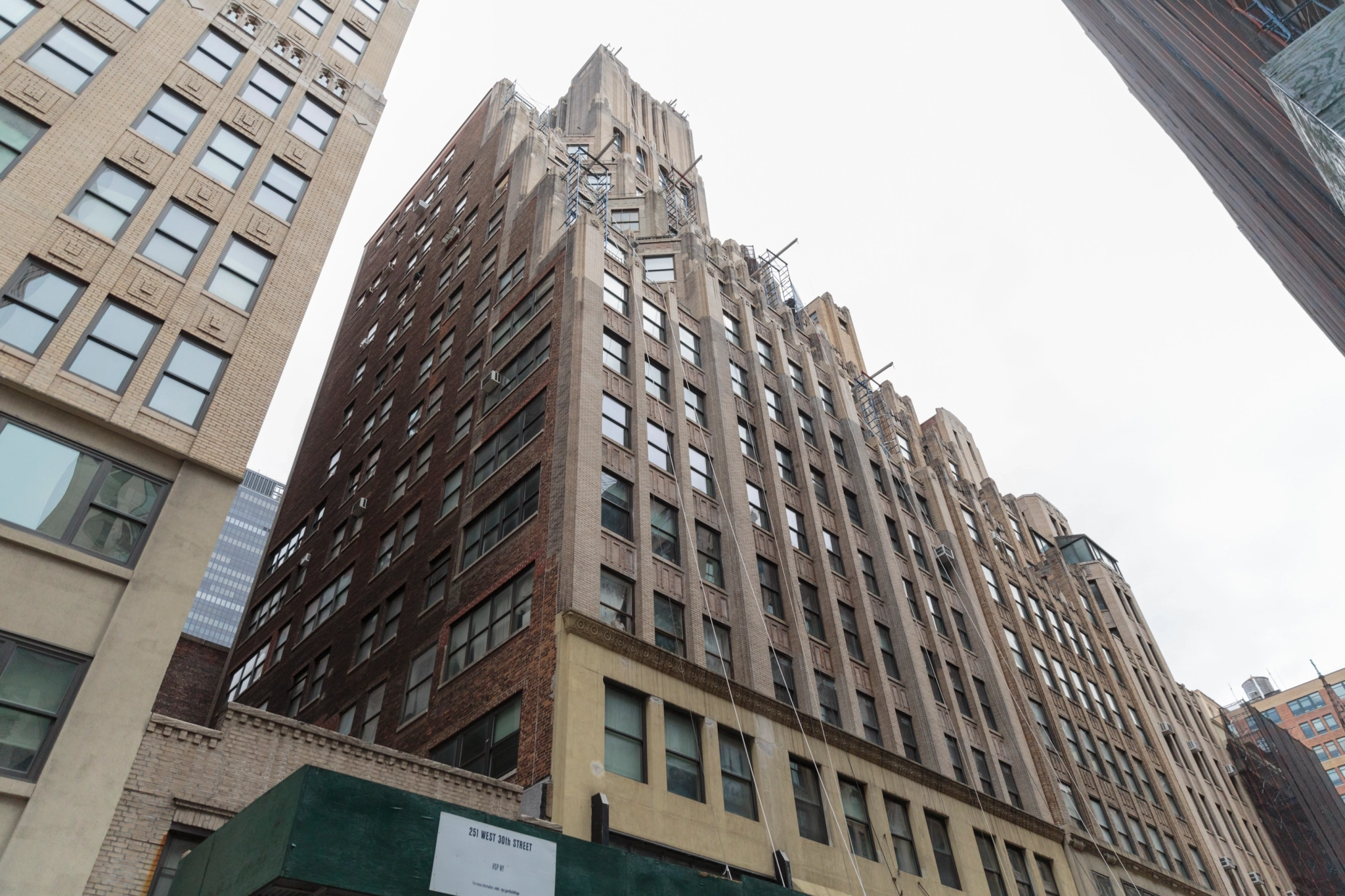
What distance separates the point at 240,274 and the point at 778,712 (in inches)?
725

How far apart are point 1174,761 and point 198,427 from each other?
53.9 metres

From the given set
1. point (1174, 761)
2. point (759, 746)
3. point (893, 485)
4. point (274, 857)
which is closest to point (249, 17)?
point (274, 857)

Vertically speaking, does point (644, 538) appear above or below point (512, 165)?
below

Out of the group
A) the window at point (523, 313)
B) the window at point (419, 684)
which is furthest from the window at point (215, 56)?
the window at point (419, 684)

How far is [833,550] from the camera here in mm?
35938

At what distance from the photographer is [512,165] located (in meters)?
44.5

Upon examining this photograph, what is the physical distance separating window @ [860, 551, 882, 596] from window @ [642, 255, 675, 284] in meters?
14.6

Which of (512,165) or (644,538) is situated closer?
(644,538)

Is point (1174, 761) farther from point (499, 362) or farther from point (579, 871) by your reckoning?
point (579, 871)

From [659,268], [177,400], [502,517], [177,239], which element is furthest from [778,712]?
[659,268]

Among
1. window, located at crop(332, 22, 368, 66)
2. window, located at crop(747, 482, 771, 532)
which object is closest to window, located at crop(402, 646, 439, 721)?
window, located at crop(747, 482, 771, 532)

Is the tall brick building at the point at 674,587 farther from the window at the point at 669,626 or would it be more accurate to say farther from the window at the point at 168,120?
the window at the point at 168,120

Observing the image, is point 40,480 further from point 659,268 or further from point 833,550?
point 659,268

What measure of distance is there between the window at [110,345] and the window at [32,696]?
5241 mm
